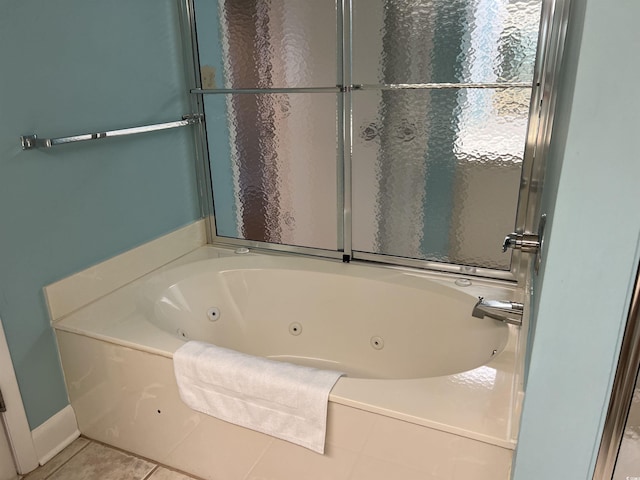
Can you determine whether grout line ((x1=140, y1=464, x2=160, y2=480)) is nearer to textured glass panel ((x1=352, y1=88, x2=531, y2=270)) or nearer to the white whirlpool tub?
the white whirlpool tub

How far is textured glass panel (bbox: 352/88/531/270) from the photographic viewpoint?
1.88 m

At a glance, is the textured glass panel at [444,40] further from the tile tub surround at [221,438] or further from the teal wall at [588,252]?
the tile tub surround at [221,438]

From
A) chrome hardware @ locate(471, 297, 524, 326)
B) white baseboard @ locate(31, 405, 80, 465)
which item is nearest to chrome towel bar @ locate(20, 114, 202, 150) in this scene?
white baseboard @ locate(31, 405, 80, 465)

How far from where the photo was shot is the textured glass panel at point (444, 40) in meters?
1.75

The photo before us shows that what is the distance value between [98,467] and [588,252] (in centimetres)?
177

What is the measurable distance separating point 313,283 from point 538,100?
1.14m

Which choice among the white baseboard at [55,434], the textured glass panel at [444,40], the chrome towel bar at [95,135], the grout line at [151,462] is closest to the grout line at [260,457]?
the grout line at [151,462]

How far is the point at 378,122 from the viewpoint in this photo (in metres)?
2.06

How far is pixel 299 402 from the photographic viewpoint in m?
1.41

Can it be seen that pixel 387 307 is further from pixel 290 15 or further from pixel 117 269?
pixel 290 15

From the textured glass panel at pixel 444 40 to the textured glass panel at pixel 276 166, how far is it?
272 millimetres

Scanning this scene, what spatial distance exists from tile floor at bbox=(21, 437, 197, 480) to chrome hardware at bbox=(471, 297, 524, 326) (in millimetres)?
1150

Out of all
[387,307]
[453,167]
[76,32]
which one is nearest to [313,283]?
[387,307]

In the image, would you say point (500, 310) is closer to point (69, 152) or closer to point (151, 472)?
point (151, 472)
